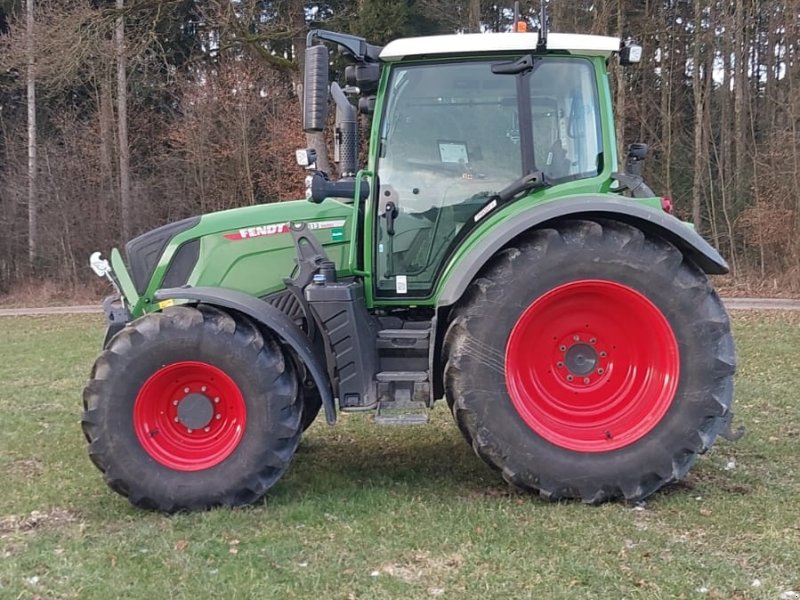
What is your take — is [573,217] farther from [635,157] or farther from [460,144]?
[635,157]

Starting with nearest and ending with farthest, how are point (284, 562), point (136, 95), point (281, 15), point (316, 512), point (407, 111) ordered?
point (284, 562)
point (316, 512)
point (407, 111)
point (281, 15)
point (136, 95)

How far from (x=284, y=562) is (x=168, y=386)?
1.23 m

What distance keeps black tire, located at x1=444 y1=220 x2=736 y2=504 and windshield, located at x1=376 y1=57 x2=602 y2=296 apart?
0.51 meters

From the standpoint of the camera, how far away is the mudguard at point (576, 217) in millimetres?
4129

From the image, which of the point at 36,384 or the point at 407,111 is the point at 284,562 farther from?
the point at 36,384

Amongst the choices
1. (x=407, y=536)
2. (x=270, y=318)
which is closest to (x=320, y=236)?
(x=270, y=318)

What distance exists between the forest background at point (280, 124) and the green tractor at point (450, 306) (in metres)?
11.8

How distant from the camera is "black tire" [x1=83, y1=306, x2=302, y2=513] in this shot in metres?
4.14

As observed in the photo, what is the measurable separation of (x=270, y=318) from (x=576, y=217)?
1737 mm

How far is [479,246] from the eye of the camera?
4.20 meters

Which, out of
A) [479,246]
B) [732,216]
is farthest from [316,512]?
[732,216]

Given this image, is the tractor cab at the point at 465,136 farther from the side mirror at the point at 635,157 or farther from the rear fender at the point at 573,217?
the side mirror at the point at 635,157

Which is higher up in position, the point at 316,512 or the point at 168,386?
the point at 168,386

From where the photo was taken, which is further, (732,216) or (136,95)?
(136,95)
